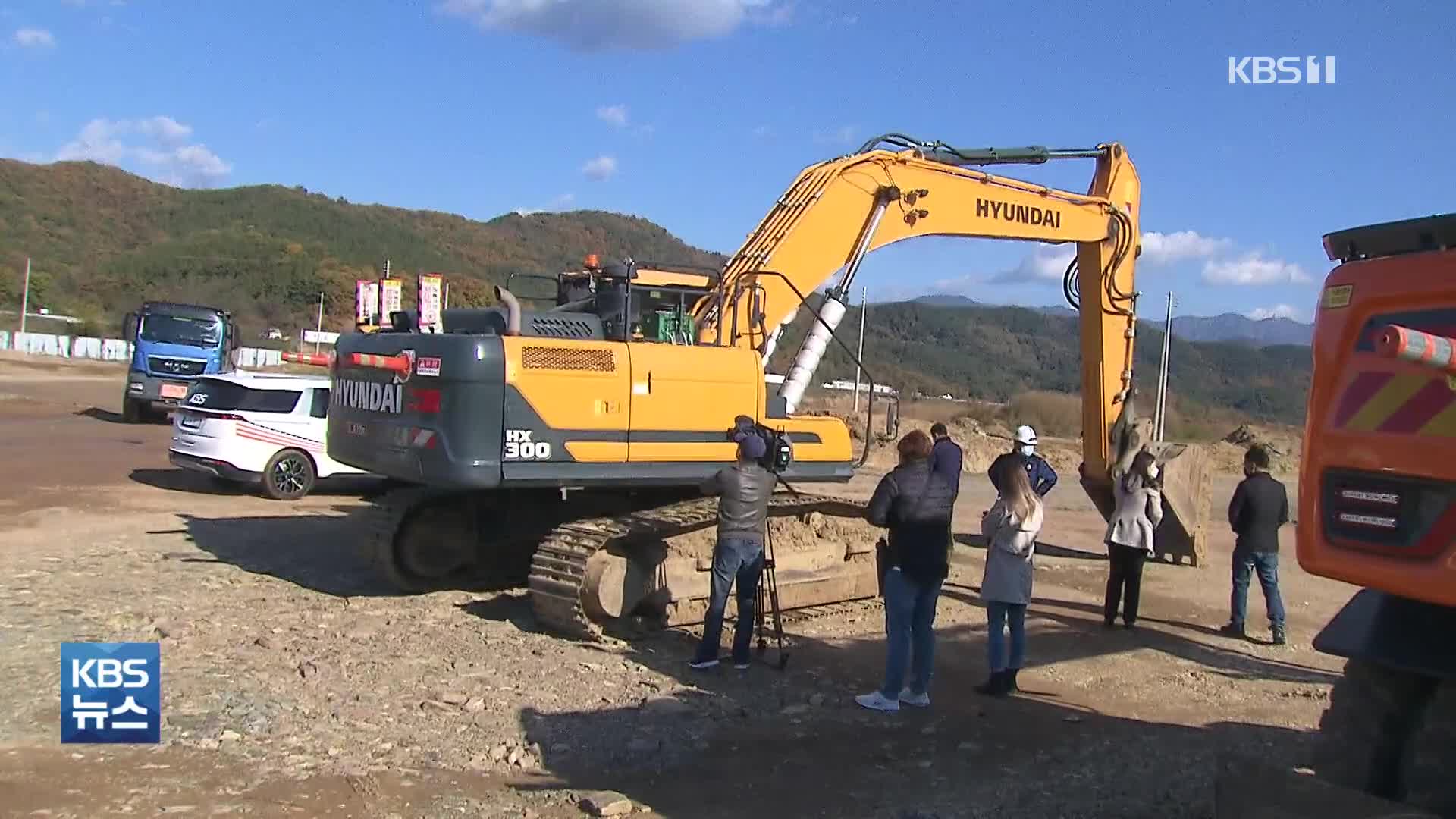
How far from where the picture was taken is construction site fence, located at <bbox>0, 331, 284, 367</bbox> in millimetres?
48406

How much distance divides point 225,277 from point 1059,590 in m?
80.5

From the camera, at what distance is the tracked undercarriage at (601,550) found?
8.55 metres

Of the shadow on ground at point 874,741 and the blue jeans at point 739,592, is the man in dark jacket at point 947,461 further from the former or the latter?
Answer: the shadow on ground at point 874,741

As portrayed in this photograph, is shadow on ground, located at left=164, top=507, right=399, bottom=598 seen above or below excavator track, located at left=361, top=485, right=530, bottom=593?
below

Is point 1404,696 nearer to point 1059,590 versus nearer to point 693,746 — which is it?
point 693,746

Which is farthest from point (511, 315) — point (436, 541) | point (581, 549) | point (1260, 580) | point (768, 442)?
point (1260, 580)

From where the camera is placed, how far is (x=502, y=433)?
827cm

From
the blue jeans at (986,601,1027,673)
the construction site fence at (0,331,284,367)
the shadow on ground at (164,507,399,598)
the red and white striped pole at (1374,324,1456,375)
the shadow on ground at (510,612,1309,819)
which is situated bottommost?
the shadow on ground at (510,612,1309,819)

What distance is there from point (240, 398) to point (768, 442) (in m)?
9.46

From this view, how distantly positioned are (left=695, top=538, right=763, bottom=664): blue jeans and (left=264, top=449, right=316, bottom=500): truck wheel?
8893mm

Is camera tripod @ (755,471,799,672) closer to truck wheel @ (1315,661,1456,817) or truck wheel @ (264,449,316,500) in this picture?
truck wheel @ (1315,661,1456,817)

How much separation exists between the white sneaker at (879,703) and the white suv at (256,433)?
9.34m

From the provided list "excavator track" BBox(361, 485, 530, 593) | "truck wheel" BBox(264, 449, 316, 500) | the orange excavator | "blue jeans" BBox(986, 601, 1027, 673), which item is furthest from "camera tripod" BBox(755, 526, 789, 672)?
"truck wheel" BBox(264, 449, 316, 500)

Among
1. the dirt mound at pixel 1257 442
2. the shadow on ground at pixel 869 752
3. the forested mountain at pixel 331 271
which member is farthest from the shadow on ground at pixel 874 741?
the forested mountain at pixel 331 271
